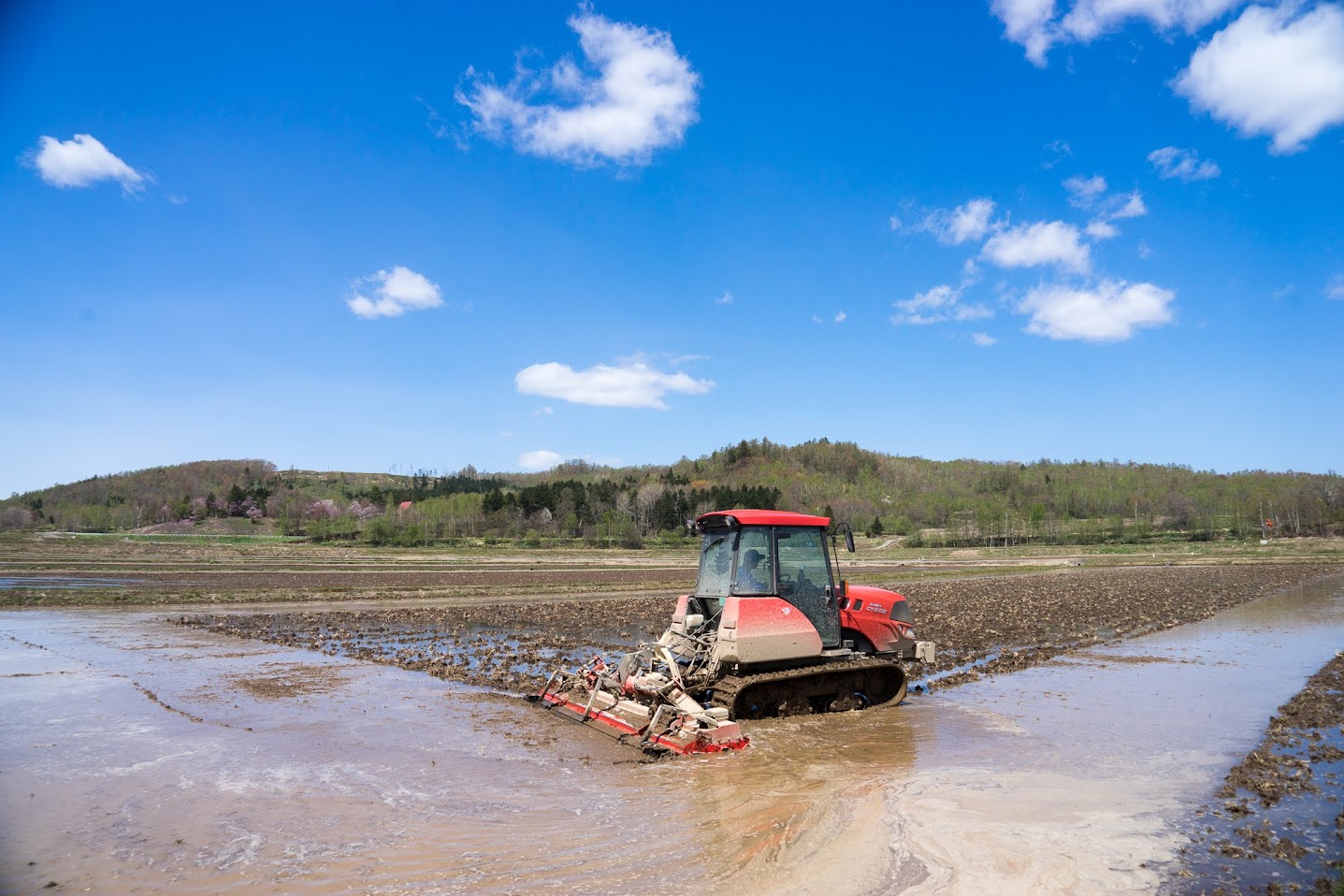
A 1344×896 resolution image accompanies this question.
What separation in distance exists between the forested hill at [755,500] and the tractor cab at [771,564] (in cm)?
8483

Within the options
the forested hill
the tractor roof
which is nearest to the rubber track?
the tractor roof

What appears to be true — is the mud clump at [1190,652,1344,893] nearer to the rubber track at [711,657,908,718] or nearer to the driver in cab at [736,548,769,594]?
the rubber track at [711,657,908,718]

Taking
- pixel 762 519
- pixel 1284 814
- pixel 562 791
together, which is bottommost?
pixel 1284 814

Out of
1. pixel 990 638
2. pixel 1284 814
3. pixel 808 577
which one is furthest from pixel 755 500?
pixel 1284 814

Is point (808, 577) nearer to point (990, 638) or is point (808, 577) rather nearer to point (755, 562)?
point (755, 562)

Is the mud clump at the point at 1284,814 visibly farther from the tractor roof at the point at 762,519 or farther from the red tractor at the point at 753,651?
the tractor roof at the point at 762,519

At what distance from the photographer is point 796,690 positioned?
36.4 ft

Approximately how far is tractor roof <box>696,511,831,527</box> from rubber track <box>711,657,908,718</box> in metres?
2.04

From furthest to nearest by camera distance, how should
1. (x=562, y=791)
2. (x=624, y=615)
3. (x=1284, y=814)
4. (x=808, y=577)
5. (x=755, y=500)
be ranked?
(x=755, y=500) → (x=624, y=615) → (x=808, y=577) → (x=562, y=791) → (x=1284, y=814)

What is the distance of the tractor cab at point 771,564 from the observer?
10852 millimetres

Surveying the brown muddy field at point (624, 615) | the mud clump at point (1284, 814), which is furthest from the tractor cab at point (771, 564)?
the mud clump at point (1284, 814)

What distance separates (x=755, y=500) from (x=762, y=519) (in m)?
95.5

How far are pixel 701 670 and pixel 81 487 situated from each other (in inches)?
8606

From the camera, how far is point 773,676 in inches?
409
